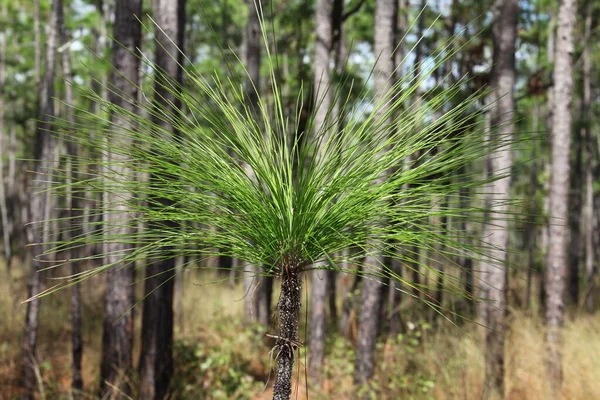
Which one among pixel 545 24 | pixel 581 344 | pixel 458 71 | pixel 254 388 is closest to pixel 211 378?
pixel 254 388

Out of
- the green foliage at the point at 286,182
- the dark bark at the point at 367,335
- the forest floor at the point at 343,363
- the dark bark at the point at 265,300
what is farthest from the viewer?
the dark bark at the point at 265,300

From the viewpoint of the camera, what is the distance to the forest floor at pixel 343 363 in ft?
17.7

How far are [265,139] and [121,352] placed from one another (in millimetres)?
4109

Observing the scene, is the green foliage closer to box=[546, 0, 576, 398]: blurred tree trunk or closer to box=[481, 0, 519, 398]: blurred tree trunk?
box=[481, 0, 519, 398]: blurred tree trunk

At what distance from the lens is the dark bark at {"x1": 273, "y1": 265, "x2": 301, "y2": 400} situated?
6.02 feet

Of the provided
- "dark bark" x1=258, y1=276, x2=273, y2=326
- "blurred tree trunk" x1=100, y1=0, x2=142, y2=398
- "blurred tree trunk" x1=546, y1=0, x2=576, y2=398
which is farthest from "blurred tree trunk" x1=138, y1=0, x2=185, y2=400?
"blurred tree trunk" x1=546, y1=0, x2=576, y2=398

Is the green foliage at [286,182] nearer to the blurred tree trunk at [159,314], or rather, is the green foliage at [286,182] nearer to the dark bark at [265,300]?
the blurred tree trunk at [159,314]

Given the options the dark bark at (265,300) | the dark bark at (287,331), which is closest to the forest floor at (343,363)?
the dark bark at (265,300)

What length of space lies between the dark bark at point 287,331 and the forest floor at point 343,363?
2.80 m

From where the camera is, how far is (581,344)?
5852 millimetres

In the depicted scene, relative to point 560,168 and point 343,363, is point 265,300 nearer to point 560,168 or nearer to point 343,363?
point 343,363

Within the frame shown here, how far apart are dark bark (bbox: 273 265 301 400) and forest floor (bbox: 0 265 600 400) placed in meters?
2.80

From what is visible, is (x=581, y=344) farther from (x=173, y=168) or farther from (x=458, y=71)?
(x=458, y=71)

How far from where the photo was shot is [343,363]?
685cm
